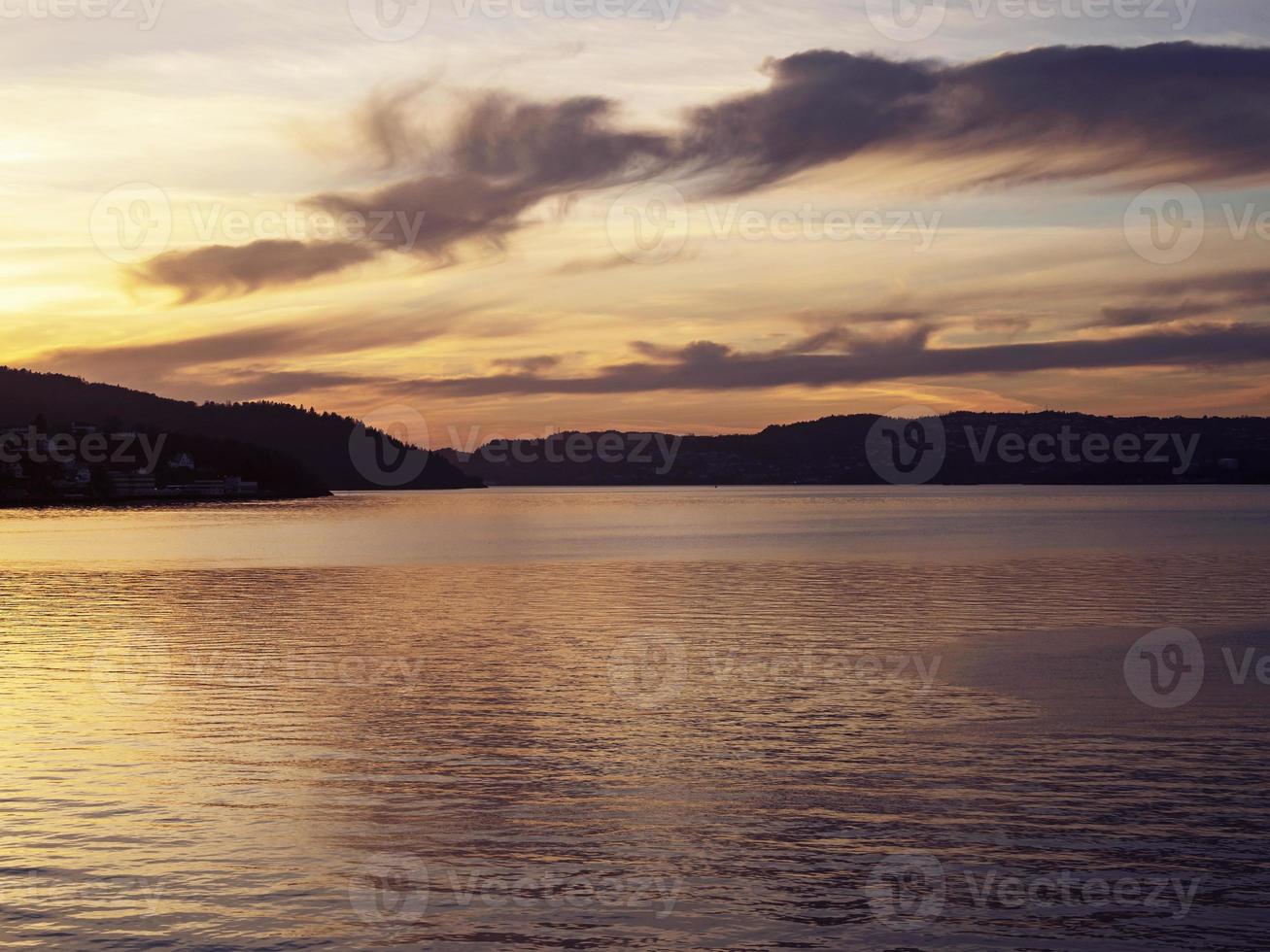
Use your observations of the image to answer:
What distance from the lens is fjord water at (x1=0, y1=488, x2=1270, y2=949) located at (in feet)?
52.3

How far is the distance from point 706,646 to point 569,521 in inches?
5965

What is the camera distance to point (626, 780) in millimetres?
22906

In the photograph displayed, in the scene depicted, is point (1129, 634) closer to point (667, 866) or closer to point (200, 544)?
point (667, 866)

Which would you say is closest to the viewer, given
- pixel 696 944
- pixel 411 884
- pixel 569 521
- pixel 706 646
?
pixel 696 944

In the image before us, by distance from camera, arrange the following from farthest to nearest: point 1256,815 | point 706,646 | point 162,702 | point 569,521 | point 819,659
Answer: point 569,521
point 706,646
point 819,659
point 162,702
point 1256,815

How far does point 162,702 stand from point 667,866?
18316mm

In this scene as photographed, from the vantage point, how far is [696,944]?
1499 cm

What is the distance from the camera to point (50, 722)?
28.3m

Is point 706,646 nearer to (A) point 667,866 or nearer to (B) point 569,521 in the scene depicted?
(A) point 667,866

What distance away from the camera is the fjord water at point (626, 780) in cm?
1595

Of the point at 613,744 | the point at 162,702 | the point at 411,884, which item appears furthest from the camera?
the point at 162,702

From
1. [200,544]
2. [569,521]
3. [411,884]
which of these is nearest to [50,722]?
[411,884]

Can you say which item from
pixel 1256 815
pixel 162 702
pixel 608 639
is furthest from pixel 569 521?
pixel 1256 815

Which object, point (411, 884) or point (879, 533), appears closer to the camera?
point (411, 884)
